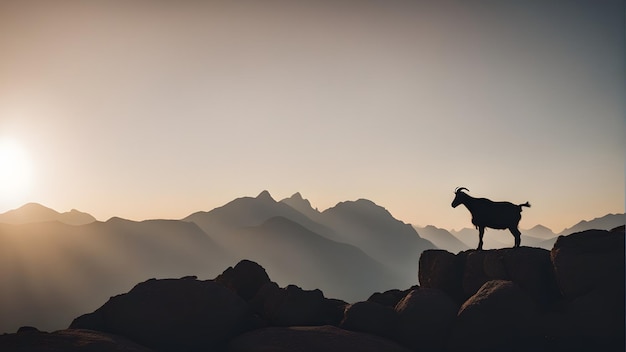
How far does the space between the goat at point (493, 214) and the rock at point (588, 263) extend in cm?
343

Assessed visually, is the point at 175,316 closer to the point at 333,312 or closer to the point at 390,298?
the point at 333,312

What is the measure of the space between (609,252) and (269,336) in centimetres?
1355

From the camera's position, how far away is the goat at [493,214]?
2405 centimetres

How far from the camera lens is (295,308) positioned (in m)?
20.5

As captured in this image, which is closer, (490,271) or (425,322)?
(425,322)

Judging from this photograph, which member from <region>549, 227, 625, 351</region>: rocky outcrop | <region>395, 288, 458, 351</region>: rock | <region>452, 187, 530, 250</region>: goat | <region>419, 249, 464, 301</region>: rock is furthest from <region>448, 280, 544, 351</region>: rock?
<region>452, 187, 530, 250</region>: goat

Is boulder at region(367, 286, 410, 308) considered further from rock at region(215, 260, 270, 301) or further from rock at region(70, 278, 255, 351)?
rock at region(70, 278, 255, 351)

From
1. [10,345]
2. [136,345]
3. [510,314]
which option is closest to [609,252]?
[510,314]

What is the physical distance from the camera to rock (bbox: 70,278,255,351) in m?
18.4

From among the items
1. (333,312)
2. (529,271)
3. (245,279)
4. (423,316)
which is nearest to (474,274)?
(529,271)

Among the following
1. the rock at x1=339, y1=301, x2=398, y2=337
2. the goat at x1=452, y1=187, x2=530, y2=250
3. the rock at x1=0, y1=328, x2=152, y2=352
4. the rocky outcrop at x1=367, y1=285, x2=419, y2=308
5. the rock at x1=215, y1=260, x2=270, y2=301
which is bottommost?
the rock at x1=0, y1=328, x2=152, y2=352

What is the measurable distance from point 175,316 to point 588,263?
16116mm

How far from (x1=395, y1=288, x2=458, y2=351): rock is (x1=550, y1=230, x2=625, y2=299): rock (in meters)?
4.54

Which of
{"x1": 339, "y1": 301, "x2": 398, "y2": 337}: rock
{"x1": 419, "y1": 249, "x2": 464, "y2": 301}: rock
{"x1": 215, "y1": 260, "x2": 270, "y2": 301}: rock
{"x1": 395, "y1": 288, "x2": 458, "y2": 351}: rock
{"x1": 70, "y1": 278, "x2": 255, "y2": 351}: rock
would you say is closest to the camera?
{"x1": 70, "y1": 278, "x2": 255, "y2": 351}: rock
